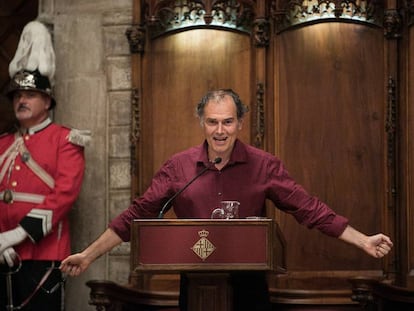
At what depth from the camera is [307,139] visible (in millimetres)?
6039

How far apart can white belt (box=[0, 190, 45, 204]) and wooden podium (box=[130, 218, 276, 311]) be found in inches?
77.6

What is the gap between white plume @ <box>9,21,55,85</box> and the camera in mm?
6082

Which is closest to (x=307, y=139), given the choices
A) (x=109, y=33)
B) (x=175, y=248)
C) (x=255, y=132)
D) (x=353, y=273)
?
(x=255, y=132)

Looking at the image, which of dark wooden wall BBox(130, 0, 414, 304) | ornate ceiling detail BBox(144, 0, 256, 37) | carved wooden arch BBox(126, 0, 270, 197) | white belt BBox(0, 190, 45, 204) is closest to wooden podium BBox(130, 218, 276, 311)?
dark wooden wall BBox(130, 0, 414, 304)

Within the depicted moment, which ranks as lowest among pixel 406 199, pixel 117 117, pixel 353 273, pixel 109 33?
pixel 353 273

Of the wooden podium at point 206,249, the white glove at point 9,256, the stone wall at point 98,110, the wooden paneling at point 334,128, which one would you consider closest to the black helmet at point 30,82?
the stone wall at point 98,110

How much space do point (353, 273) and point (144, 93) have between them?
59.0 inches

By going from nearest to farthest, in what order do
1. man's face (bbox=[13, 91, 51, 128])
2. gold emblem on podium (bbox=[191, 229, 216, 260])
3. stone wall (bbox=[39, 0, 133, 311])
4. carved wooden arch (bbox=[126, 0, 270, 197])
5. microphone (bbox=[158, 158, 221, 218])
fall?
gold emblem on podium (bbox=[191, 229, 216, 260]) < microphone (bbox=[158, 158, 221, 218]) < man's face (bbox=[13, 91, 51, 128]) < carved wooden arch (bbox=[126, 0, 270, 197]) < stone wall (bbox=[39, 0, 133, 311])

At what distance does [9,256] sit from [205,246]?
204cm

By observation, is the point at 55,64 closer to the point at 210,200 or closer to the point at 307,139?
the point at 307,139

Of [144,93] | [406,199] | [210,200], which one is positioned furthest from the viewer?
[144,93]

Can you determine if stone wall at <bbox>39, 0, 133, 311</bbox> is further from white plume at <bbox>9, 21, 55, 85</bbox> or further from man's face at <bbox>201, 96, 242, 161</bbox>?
man's face at <bbox>201, 96, 242, 161</bbox>

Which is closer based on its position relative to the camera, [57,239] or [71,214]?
[57,239]

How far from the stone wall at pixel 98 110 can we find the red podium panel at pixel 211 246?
2.26 meters
